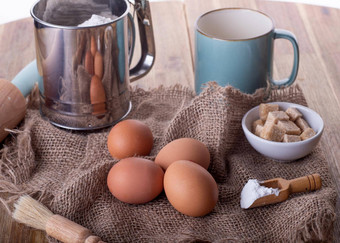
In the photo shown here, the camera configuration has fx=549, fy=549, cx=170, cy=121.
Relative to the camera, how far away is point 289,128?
3.02 feet

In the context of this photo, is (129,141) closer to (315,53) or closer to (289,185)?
(289,185)

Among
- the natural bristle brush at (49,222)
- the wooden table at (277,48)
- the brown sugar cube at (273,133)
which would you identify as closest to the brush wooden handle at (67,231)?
the natural bristle brush at (49,222)

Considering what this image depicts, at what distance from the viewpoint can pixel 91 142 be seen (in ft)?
3.19

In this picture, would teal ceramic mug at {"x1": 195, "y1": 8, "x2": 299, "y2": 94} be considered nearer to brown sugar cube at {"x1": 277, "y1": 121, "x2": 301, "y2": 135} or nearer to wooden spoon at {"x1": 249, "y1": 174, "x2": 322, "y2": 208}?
brown sugar cube at {"x1": 277, "y1": 121, "x2": 301, "y2": 135}

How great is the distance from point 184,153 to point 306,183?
192mm

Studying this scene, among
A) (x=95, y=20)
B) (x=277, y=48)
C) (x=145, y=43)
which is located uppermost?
(x=95, y=20)

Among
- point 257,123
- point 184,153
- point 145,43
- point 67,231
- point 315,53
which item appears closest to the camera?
point 67,231

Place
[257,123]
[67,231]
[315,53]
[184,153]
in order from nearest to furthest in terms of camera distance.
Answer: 1. [67,231]
2. [184,153]
3. [257,123]
4. [315,53]

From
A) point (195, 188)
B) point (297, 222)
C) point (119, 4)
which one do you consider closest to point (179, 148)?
point (195, 188)

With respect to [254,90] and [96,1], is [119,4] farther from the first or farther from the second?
[254,90]

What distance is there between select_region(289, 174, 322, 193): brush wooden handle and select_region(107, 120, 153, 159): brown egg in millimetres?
248

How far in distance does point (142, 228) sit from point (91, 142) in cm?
23

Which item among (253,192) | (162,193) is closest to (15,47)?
(162,193)

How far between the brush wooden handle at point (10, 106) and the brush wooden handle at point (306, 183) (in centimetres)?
51
